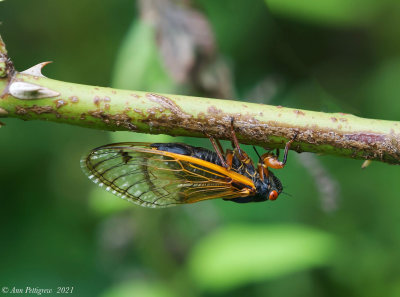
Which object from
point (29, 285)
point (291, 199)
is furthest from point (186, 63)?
point (29, 285)

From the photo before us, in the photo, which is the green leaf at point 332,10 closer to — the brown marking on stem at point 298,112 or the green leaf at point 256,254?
the green leaf at point 256,254

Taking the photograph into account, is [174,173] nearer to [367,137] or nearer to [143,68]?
[367,137]

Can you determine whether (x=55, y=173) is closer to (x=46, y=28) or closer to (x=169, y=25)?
(x=46, y=28)

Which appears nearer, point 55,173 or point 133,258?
point 133,258

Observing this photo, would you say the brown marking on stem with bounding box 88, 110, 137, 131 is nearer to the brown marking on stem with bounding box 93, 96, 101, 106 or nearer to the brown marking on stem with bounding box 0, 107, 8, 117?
the brown marking on stem with bounding box 93, 96, 101, 106

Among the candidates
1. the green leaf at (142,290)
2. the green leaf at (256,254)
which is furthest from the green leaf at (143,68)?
the green leaf at (142,290)

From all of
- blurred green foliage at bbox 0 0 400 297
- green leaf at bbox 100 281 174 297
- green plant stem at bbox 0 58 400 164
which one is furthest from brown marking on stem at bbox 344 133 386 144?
green leaf at bbox 100 281 174 297
